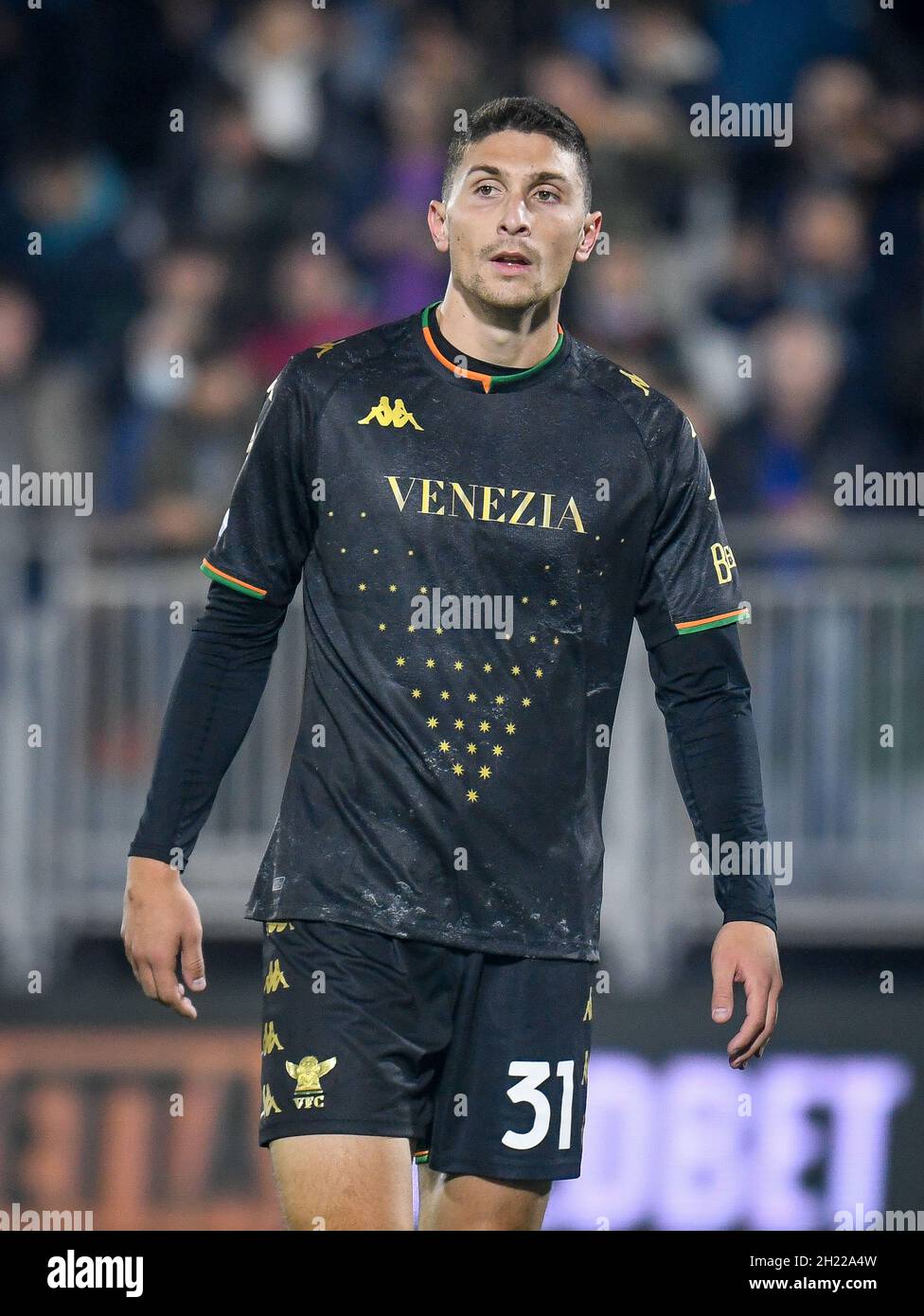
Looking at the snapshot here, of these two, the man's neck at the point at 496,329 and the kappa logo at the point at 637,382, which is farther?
the kappa logo at the point at 637,382

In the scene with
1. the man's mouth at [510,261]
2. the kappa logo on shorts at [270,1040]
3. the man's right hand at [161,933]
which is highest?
the man's mouth at [510,261]

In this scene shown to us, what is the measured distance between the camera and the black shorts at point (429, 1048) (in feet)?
11.8

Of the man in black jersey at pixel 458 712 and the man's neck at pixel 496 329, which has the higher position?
the man's neck at pixel 496 329

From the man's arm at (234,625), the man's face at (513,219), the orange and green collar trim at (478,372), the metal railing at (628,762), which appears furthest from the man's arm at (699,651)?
the metal railing at (628,762)

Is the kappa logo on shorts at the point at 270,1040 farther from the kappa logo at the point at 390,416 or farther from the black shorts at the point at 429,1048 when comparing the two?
the kappa logo at the point at 390,416

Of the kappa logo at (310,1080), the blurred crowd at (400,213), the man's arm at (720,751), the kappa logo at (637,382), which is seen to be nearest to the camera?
the kappa logo at (310,1080)

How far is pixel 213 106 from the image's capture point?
8953 millimetres

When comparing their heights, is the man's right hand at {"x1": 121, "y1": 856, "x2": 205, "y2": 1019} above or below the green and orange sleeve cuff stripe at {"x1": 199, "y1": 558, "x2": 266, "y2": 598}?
below

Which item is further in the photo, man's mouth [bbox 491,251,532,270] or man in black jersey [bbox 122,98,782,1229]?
man's mouth [bbox 491,251,532,270]

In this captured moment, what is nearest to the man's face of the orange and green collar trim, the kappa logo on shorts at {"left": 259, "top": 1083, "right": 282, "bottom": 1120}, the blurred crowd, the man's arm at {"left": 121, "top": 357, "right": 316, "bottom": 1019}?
the orange and green collar trim

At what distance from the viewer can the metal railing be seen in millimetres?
6836

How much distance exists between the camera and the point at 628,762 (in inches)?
270

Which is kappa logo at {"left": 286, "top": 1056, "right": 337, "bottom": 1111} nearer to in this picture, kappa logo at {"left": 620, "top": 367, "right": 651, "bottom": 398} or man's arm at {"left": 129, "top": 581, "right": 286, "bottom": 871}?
man's arm at {"left": 129, "top": 581, "right": 286, "bottom": 871}
